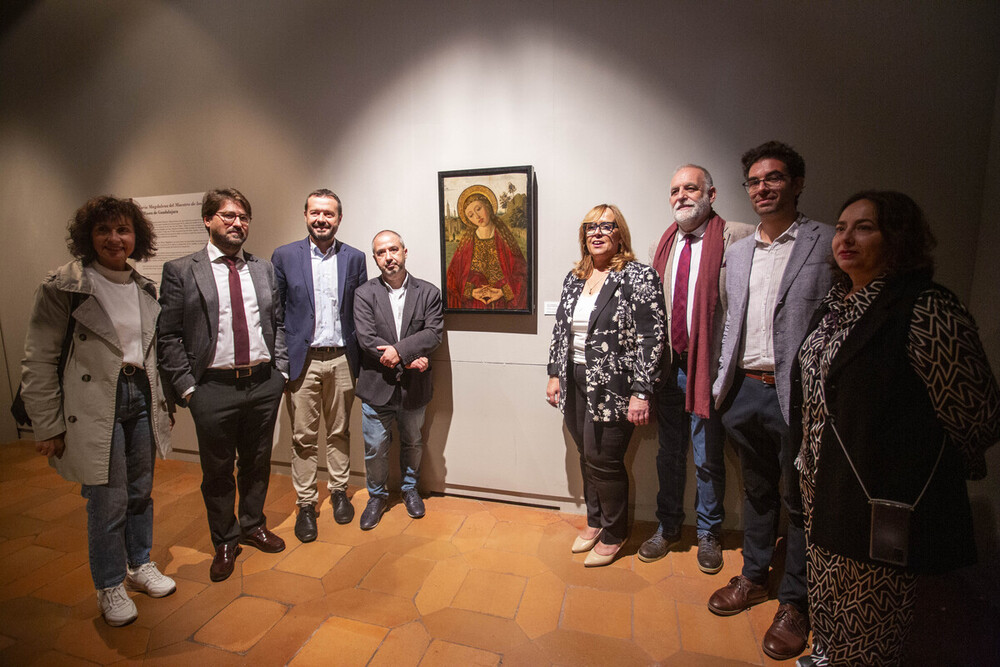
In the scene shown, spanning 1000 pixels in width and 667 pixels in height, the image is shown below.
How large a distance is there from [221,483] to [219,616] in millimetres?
628

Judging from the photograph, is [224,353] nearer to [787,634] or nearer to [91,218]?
[91,218]

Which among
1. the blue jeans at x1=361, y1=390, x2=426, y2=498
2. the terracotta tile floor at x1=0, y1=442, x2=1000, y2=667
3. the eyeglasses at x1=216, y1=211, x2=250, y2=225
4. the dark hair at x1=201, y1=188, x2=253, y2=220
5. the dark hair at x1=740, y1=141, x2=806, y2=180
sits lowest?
the terracotta tile floor at x1=0, y1=442, x2=1000, y2=667

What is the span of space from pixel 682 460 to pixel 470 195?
208 cm

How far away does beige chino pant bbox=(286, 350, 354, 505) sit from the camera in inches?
→ 109

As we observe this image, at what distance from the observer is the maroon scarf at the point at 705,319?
7.09 feet

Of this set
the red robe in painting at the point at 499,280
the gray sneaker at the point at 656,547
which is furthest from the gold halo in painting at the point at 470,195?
the gray sneaker at the point at 656,547

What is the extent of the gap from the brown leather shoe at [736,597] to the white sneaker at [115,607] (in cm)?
271

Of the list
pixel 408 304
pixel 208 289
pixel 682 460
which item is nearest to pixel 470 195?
pixel 408 304

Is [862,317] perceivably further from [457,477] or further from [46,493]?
[46,493]

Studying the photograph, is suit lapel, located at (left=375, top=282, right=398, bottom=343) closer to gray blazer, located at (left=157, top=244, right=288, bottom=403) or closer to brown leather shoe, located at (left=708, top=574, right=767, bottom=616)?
gray blazer, located at (left=157, top=244, right=288, bottom=403)

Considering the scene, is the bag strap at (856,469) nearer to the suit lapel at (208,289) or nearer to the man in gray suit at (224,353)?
the man in gray suit at (224,353)

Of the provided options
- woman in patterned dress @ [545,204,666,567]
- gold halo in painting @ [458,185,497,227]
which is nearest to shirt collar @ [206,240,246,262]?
gold halo in painting @ [458,185,497,227]

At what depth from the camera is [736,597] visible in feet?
6.72

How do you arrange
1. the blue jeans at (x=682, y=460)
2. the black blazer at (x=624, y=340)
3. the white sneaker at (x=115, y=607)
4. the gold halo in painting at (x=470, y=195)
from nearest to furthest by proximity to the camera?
the white sneaker at (x=115, y=607), the black blazer at (x=624, y=340), the blue jeans at (x=682, y=460), the gold halo in painting at (x=470, y=195)
